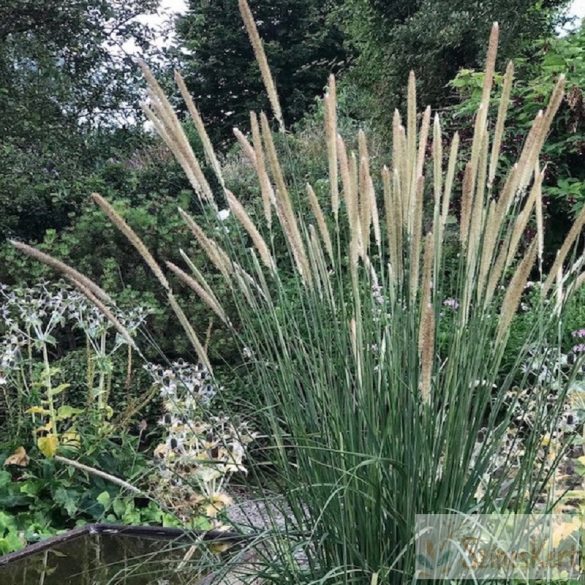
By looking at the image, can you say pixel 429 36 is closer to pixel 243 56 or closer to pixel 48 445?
pixel 48 445

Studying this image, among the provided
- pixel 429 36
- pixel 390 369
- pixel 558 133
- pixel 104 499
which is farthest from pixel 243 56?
pixel 390 369

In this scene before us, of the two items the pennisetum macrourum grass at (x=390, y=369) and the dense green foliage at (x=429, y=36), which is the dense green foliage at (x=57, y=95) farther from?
the pennisetum macrourum grass at (x=390, y=369)

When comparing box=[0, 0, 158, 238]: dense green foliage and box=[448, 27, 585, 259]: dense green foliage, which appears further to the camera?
box=[0, 0, 158, 238]: dense green foliage

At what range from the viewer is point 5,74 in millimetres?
5504

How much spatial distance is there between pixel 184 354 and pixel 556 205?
268cm

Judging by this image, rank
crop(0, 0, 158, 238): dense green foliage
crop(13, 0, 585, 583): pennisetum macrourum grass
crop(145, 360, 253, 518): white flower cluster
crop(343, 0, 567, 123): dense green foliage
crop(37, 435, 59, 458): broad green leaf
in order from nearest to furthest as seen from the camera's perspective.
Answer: crop(13, 0, 585, 583): pennisetum macrourum grass, crop(145, 360, 253, 518): white flower cluster, crop(37, 435, 59, 458): broad green leaf, crop(0, 0, 158, 238): dense green foliage, crop(343, 0, 567, 123): dense green foliage

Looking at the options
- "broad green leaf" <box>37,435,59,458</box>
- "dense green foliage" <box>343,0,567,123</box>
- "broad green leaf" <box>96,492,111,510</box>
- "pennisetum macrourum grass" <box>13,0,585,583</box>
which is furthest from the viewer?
"dense green foliage" <box>343,0,567,123</box>

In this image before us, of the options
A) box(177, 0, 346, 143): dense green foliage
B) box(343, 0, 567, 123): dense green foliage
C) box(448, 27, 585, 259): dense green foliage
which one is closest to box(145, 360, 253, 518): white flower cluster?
box(448, 27, 585, 259): dense green foliage

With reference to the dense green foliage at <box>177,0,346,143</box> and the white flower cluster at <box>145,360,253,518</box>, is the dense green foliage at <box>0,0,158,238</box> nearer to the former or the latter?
the white flower cluster at <box>145,360,253,518</box>

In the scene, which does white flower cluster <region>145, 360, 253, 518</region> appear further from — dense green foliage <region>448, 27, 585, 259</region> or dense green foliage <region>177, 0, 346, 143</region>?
dense green foliage <region>177, 0, 346, 143</region>

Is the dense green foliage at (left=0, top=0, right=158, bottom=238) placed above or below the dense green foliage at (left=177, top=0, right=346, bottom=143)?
below

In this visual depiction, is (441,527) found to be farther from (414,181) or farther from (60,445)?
(60,445)

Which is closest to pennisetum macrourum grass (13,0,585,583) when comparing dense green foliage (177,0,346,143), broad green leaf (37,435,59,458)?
broad green leaf (37,435,59,458)

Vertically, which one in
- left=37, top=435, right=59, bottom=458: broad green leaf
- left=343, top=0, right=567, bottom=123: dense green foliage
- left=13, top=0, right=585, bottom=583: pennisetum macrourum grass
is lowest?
left=37, top=435, right=59, bottom=458: broad green leaf
